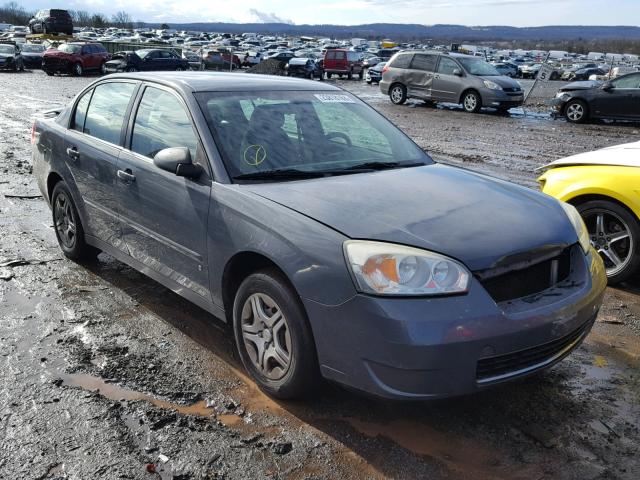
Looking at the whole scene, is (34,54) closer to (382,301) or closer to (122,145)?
(122,145)

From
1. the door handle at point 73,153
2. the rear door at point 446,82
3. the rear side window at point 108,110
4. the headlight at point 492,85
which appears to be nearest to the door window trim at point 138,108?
the rear side window at point 108,110

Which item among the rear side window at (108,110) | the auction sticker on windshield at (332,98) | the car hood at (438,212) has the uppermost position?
the auction sticker on windshield at (332,98)

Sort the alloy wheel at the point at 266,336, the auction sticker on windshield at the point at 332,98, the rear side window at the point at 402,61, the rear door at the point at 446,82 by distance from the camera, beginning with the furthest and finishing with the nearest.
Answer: the rear side window at the point at 402,61 < the rear door at the point at 446,82 < the auction sticker on windshield at the point at 332,98 < the alloy wheel at the point at 266,336

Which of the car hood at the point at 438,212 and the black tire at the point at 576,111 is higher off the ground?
the car hood at the point at 438,212

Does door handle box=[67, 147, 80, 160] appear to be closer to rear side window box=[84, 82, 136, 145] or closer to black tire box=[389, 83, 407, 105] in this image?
rear side window box=[84, 82, 136, 145]

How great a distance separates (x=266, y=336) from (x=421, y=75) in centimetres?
1915

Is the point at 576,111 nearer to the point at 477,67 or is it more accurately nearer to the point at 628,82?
the point at 628,82

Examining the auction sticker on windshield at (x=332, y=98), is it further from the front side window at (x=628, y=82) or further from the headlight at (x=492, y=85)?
the headlight at (x=492, y=85)

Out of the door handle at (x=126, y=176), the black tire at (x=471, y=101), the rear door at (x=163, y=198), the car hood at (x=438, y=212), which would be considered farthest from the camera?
the black tire at (x=471, y=101)

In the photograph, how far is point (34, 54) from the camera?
37.8 metres

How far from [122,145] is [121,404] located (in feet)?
6.38

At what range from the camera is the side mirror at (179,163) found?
140 inches

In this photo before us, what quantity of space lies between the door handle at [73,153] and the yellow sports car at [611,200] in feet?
13.0

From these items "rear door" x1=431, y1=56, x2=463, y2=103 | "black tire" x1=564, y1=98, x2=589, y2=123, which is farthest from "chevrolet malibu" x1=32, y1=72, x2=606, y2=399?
"rear door" x1=431, y1=56, x2=463, y2=103
